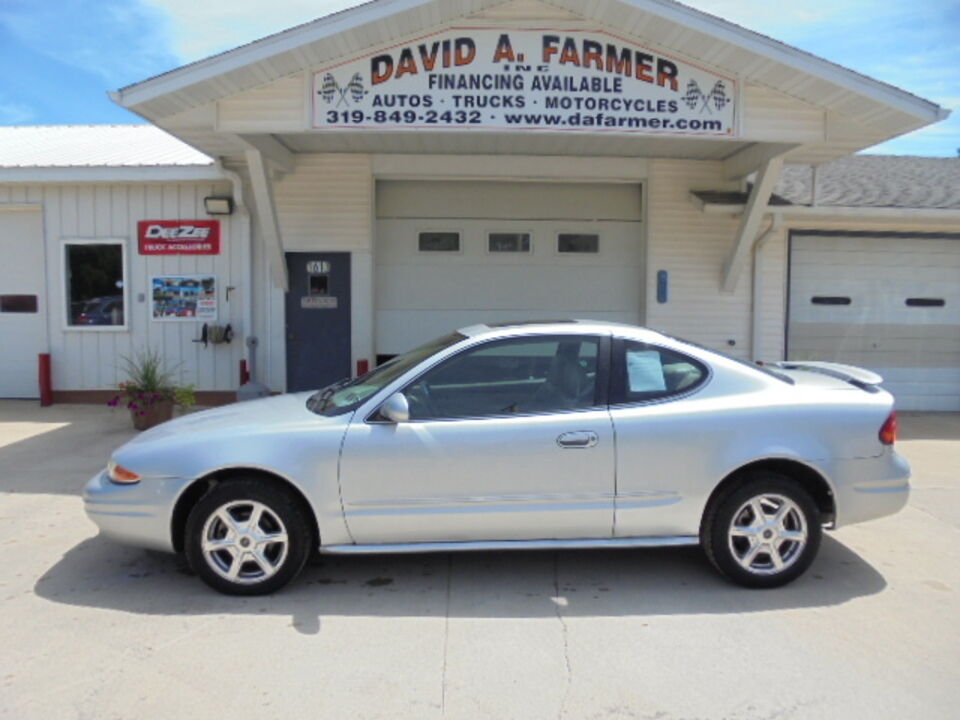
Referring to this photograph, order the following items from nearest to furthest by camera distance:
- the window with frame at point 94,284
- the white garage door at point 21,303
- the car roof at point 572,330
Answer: the car roof at point 572,330 < the window with frame at point 94,284 < the white garage door at point 21,303

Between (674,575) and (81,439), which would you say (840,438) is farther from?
(81,439)

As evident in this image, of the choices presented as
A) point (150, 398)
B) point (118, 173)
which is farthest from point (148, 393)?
point (118, 173)

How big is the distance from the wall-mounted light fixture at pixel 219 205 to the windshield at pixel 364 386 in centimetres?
552

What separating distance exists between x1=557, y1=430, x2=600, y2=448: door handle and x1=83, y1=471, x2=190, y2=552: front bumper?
2.03 m

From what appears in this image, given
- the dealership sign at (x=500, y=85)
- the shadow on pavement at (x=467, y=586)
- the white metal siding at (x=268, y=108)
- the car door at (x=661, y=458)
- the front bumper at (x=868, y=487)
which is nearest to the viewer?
the shadow on pavement at (x=467, y=586)

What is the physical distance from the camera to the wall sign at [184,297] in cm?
1022

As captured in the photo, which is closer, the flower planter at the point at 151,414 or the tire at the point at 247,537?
the tire at the point at 247,537

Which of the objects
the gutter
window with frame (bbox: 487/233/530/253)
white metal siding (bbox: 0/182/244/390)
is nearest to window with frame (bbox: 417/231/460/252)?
window with frame (bbox: 487/233/530/253)

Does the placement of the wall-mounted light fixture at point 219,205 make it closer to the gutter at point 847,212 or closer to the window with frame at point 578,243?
the window with frame at point 578,243

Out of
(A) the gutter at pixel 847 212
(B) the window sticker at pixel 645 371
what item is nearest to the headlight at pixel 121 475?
(B) the window sticker at pixel 645 371

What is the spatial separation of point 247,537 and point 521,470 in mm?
1524

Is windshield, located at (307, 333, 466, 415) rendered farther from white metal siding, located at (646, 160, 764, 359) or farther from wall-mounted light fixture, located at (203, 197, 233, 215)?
white metal siding, located at (646, 160, 764, 359)

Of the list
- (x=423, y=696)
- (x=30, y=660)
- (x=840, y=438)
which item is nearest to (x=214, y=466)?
(x=30, y=660)

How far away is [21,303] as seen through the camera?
10695 millimetres
